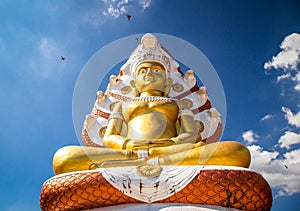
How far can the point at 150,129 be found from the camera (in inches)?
190

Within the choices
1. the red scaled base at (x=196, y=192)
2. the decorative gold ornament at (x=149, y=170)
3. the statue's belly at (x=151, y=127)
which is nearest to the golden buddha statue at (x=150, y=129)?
the statue's belly at (x=151, y=127)

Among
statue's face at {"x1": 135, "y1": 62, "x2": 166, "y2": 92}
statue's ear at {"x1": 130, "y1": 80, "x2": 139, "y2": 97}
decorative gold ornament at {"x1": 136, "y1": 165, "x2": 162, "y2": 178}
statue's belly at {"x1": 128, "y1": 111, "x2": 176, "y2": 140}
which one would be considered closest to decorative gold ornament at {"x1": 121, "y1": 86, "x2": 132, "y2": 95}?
statue's ear at {"x1": 130, "y1": 80, "x2": 139, "y2": 97}

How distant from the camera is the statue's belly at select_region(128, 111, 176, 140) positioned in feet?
15.7

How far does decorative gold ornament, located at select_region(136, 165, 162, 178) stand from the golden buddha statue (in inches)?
4.7

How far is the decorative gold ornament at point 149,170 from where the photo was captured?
3750 millimetres

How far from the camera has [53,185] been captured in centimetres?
375

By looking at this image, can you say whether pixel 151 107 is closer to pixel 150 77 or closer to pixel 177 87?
pixel 150 77

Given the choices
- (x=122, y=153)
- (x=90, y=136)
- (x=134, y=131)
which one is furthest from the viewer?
(x=90, y=136)

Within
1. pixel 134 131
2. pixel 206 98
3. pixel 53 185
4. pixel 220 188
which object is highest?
pixel 206 98

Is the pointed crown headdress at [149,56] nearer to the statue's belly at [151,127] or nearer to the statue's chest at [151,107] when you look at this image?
the statue's chest at [151,107]

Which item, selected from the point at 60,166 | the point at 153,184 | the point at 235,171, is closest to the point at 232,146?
the point at 235,171

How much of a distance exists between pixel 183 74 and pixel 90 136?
83.8 inches

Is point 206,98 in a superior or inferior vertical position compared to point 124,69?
inferior

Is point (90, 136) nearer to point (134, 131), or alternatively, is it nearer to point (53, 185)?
point (134, 131)
